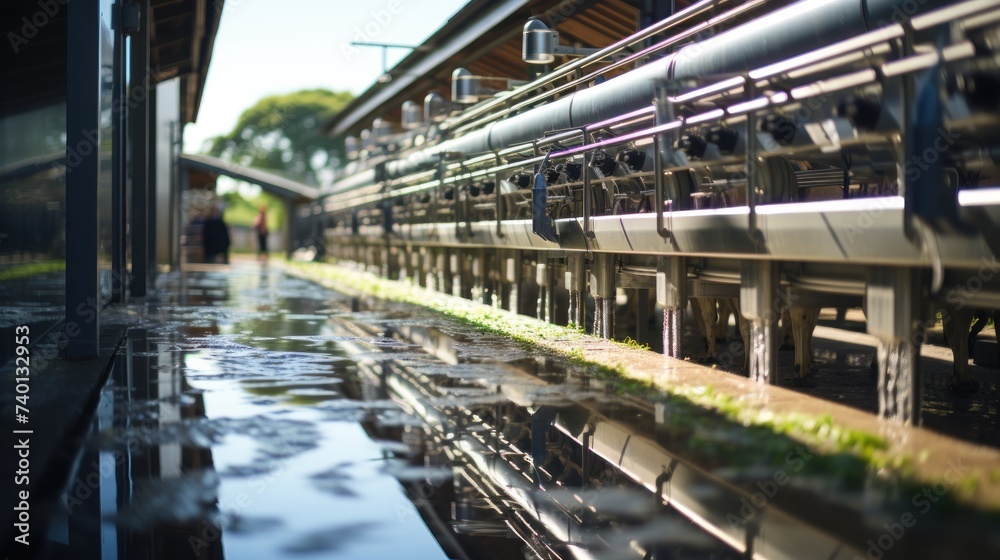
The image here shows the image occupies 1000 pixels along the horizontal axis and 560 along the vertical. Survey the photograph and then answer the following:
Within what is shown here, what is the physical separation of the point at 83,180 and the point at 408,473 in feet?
15.4

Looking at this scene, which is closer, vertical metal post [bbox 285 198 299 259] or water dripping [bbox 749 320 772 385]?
water dripping [bbox 749 320 772 385]

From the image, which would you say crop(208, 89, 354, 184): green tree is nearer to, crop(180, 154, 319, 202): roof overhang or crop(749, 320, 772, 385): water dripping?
crop(180, 154, 319, 202): roof overhang

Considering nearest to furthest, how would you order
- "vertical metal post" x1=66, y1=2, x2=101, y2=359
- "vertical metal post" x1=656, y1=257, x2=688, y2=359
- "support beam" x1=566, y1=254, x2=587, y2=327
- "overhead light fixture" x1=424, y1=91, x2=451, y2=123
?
"vertical metal post" x1=66, y1=2, x2=101, y2=359, "vertical metal post" x1=656, y1=257, x2=688, y2=359, "support beam" x1=566, y1=254, x2=587, y2=327, "overhead light fixture" x1=424, y1=91, x2=451, y2=123

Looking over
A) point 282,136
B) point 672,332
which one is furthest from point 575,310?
point 282,136

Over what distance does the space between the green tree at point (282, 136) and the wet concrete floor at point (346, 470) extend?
94014 mm

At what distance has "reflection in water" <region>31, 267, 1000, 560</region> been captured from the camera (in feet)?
11.5

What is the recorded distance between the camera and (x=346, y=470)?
4.46m

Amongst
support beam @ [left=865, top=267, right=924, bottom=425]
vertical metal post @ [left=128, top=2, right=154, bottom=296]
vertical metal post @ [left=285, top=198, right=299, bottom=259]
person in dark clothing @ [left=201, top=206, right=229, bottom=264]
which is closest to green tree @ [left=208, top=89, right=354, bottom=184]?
vertical metal post @ [left=285, top=198, right=299, bottom=259]

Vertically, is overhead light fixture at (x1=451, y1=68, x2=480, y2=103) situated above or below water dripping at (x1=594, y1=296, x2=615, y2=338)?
above

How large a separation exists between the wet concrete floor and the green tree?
308 ft

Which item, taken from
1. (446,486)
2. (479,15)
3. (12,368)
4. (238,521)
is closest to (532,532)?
(446,486)

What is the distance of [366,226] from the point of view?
92.0ft

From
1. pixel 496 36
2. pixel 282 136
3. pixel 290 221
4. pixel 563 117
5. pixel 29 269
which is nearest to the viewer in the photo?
pixel 29 269

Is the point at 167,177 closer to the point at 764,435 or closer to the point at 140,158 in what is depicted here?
the point at 140,158
